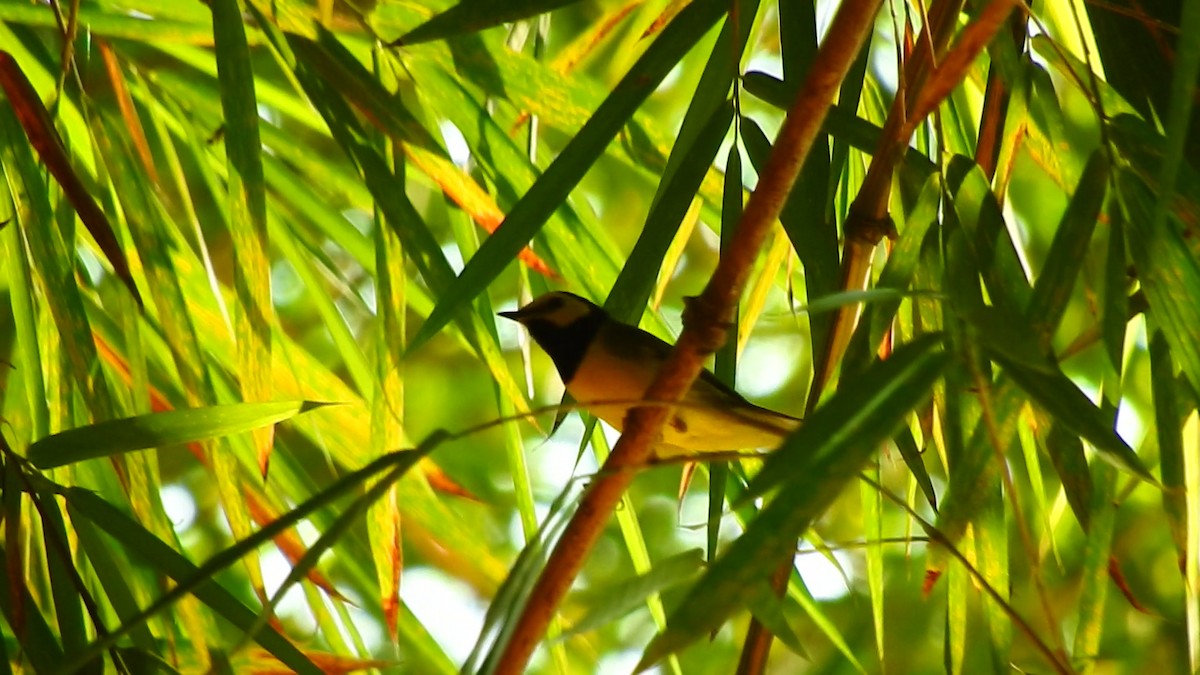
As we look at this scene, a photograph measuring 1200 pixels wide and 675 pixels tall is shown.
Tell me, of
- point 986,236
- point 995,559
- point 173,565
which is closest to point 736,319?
point 986,236

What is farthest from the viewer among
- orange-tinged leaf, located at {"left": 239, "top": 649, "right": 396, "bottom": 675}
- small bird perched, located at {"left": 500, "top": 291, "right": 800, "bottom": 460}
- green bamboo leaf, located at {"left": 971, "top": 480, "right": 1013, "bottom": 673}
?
small bird perched, located at {"left": 500, "top": 291, "right": 800, "bottom": 460}

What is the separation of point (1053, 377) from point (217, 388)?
3.41 ft

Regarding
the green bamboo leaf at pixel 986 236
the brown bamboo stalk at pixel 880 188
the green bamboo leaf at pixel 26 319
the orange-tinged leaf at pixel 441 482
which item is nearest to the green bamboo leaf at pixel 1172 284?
the green bamboo leaf at pixel 986 236

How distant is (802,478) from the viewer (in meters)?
0.90

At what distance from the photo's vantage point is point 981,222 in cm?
124

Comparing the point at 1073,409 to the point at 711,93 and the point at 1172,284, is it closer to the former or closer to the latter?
the point at 1172,284

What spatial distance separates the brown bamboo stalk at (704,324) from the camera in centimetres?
95

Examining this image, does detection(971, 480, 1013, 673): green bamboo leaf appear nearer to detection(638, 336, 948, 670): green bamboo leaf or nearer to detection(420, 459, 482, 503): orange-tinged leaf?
detection(638, 336, 948, 670): green bamboo leaf

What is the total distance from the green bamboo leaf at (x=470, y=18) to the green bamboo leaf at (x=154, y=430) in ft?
1.11

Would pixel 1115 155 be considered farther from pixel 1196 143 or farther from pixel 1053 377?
pixel 1053 377

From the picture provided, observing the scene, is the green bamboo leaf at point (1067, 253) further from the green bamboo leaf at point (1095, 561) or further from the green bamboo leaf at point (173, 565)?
the green bamboo leaf at point (173, 565)

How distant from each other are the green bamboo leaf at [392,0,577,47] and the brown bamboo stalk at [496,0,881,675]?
34 cm

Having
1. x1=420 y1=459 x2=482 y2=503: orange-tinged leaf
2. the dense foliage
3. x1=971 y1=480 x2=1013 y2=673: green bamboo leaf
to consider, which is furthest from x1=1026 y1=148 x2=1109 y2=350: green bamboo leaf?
x1=420 y1=459 x2=482 y2=503: orange-tinged leaf

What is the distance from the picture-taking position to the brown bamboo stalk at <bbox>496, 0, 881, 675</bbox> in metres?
0.95
